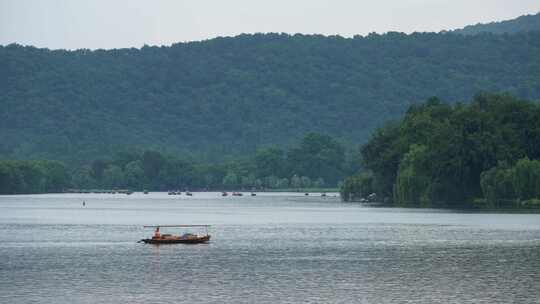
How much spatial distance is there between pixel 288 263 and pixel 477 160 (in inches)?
3551

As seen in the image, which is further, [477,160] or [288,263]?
[477,160]

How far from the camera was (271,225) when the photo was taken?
130m

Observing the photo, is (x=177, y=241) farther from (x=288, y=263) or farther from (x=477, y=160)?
(x=477, y=160)

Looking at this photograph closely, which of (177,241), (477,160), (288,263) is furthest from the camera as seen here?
(477,160)

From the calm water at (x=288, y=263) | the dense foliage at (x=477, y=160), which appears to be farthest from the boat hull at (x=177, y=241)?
the dense foliage at (x=477, y=160)

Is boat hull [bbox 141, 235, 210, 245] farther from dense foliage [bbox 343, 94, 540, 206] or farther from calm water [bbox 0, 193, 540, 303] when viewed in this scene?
dense foliage [bbox 343, 94, 540, 206]

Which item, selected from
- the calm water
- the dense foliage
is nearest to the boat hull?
the calm water

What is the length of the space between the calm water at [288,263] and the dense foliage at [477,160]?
86.6ft

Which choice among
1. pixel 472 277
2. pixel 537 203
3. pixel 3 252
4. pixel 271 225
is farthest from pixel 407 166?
pixel 472 277

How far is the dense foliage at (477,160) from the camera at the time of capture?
520ft

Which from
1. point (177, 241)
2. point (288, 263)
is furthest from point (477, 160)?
point (288, 263)

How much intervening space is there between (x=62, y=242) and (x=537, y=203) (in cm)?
7344

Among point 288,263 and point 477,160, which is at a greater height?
point 477,160

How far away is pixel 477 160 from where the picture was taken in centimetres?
16662
